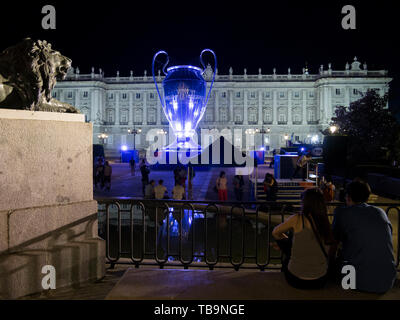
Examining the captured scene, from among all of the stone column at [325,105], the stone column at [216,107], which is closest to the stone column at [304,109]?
the stone column at [325,105]

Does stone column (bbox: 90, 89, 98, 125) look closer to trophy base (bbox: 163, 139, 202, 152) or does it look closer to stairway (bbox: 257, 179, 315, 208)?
trophy base (bbox: 163, 139, 202, 152)

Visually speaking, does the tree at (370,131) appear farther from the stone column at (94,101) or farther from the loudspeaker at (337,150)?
the stone column at (94,101)

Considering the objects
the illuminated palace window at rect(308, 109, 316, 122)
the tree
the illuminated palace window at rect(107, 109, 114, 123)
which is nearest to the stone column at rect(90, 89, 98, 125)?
the illuminated palace window at rect(107, 109, 114, 123)

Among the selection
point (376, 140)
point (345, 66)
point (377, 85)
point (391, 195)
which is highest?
point (345, 66)

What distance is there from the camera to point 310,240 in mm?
3199

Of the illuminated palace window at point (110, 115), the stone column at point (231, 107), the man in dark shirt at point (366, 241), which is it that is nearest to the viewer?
the man in dark shirt at point (366, 241)

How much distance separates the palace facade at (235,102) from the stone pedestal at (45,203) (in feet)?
226

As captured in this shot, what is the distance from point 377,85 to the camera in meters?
70.8

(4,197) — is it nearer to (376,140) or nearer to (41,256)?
(41,256)

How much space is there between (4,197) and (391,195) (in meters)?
16.7

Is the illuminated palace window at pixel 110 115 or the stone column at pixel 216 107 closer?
the stone column at pixel 216 107

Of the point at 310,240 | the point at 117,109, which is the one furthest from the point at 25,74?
the point at 117,109

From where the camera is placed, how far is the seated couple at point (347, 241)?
317 centimetres
